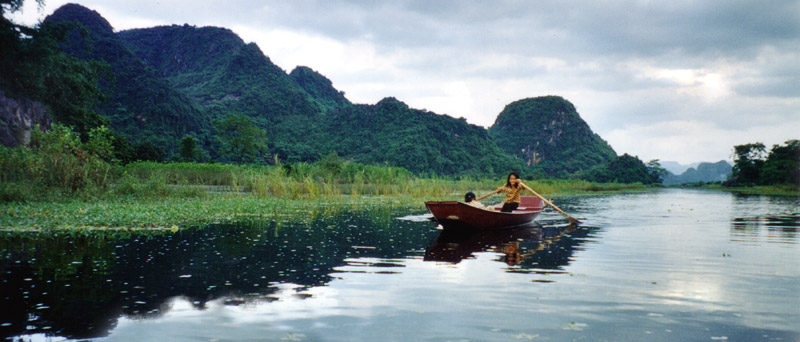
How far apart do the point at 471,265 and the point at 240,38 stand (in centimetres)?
12296

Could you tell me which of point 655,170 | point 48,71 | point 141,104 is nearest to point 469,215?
point 48,71

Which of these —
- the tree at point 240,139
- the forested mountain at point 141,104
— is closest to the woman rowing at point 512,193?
the tree at point 240,139

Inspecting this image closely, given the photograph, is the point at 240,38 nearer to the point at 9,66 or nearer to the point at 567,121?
the point at 567,121

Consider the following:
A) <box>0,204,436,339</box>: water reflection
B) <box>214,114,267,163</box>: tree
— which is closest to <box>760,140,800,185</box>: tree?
<box>214,114,267,163</box>: tree

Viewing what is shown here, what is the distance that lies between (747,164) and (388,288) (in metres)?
75.1

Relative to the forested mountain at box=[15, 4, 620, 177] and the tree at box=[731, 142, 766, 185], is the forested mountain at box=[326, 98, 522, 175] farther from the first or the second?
the tree at box=[731, 142, 766, 185]

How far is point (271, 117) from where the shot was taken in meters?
85.8

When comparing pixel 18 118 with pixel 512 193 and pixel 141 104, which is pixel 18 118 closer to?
pixel 512 193

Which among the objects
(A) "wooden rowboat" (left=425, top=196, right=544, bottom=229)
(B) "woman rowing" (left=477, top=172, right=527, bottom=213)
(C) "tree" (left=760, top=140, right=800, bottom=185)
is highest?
(C) "tree" (left=760, top=140, right=800, bottom=185)

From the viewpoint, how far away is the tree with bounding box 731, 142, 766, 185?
64.7 meters

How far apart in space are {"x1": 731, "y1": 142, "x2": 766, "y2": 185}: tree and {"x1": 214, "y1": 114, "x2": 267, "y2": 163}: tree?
6155 cm

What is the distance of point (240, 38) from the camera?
119625 millimetres

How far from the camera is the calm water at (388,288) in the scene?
4.39m

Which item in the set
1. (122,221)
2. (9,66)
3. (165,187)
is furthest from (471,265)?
(9,66)
